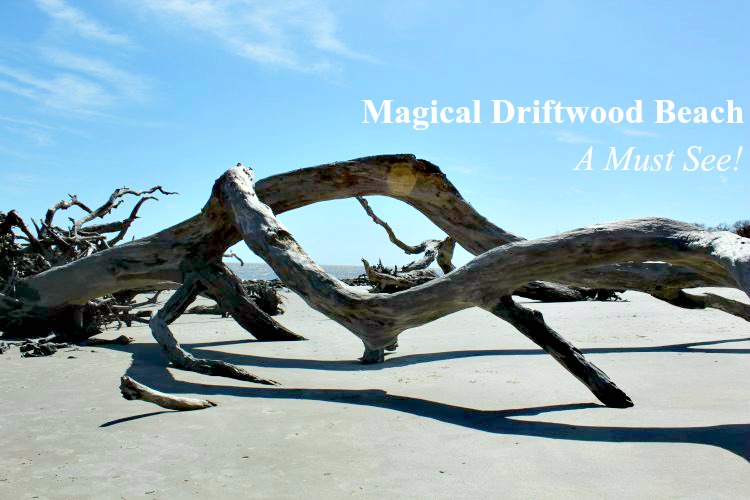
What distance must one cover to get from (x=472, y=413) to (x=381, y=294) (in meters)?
0.95

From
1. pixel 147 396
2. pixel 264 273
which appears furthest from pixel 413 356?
pixel 264 273

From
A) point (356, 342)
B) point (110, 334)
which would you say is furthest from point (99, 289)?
point (356, 342)

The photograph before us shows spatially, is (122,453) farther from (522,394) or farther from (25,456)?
(522,394)

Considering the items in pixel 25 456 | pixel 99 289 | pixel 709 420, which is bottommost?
pixel 25 456

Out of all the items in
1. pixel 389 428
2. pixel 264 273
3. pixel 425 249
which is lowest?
pixel 389 428

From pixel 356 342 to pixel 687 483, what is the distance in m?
5.04

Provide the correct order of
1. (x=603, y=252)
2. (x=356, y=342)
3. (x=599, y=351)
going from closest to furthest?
(x=603, y=252) < (x=599, y=351) < (x=356, y=342)

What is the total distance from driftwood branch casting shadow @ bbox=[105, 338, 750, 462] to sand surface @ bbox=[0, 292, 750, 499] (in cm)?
1

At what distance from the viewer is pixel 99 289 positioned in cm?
717

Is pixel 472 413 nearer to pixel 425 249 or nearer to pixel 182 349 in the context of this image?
pixel 182 349

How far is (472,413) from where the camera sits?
3.94 m

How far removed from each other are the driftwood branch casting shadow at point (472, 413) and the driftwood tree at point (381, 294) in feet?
0.97

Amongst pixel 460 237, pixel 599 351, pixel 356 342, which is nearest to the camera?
pixel 599 351

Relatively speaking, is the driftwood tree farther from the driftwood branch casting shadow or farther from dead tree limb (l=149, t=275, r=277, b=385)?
the driftwood branch casting shadow
